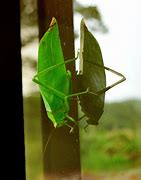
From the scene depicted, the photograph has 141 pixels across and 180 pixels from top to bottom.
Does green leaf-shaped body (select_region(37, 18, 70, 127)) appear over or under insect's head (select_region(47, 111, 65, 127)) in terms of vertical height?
over

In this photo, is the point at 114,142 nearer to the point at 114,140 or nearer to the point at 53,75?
the point at 114,140

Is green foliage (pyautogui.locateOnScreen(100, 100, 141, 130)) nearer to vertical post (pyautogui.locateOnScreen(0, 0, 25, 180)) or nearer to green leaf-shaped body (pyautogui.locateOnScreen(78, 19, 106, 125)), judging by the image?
green leaf-shaped body (pyautogui.locateOnScreen(78, 19, 106, 125))

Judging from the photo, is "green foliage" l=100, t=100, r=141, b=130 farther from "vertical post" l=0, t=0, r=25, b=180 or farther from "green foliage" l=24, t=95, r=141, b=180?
"vertical post" l=0, t=0, r=25, b=180

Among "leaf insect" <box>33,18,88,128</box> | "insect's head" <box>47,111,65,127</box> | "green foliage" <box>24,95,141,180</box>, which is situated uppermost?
"leaf insect" <box>33,18,88,128</box>

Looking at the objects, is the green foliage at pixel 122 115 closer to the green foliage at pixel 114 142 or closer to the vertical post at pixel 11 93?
the green foliage at pixel 114 142

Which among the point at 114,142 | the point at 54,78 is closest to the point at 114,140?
the point at 114,142
